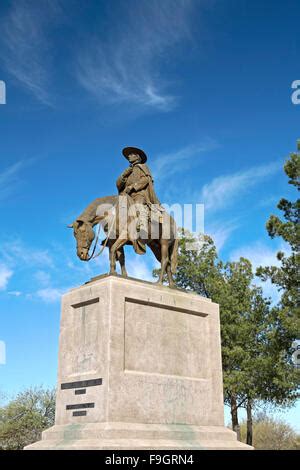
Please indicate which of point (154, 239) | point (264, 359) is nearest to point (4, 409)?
point (264, 359)

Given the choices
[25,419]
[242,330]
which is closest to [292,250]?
[242,330]

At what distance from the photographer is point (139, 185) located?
13.6 m

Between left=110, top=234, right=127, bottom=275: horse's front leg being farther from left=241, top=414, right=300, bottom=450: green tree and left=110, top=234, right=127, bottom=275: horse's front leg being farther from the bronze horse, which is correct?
left=241, top=414, right=300, bottom=450: green tree

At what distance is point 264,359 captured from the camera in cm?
2794

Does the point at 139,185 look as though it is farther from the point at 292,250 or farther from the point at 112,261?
the point at 292,250

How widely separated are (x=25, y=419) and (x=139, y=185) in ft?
118

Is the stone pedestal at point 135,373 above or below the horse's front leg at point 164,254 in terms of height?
below

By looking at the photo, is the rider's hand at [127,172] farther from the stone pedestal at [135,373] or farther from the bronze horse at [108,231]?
the stone pedestal at [135,373]

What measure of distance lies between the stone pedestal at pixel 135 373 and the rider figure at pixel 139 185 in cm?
186

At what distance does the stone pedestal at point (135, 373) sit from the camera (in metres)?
10.4

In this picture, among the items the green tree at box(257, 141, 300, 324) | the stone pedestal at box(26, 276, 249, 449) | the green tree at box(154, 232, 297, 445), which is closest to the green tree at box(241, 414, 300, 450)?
the green tree at box(154, 232, 297, 445)

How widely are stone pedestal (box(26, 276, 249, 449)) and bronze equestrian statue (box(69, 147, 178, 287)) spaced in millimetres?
970

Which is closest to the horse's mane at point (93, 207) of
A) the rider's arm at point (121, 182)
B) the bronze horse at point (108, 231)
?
the bronze horse at point (108, 231)

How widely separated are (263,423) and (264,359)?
28615 millimetres
